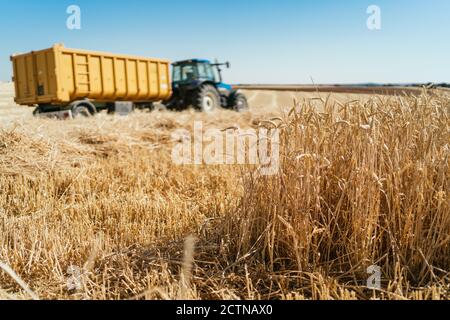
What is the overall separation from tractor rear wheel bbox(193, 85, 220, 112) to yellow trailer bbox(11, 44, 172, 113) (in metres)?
1.56

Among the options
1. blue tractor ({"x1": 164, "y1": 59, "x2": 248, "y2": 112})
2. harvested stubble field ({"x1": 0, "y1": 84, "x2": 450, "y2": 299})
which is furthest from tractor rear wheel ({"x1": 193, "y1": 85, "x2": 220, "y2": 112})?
harvested stubble field ({"x1": 0, "y1": 84, "x2": 450, "y2": 299})

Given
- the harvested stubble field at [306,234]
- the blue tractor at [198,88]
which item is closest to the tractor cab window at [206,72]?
the blue tractor at [198,88]

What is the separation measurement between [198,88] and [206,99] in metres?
0.44

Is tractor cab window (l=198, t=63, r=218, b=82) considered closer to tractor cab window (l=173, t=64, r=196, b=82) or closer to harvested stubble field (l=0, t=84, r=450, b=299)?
tractor cab window (l=173, t=64, r=196, b=82)

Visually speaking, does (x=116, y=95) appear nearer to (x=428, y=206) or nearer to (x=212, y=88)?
(x=212, y=88)

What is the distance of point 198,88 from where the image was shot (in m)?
12.0

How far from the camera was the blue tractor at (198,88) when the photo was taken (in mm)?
11977

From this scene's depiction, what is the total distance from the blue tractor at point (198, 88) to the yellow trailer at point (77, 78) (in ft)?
3.92

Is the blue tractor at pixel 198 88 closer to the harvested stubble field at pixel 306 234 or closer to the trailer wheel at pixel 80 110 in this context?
the trailer wheel at pixel 80 110

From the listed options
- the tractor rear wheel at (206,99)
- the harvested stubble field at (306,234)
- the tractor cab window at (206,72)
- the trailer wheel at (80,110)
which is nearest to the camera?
the harvested stubble field at (306,234)

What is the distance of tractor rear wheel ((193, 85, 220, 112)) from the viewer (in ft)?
38.3

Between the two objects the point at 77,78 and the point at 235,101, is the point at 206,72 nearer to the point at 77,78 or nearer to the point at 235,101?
the point at 235,101

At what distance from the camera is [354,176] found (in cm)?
207
